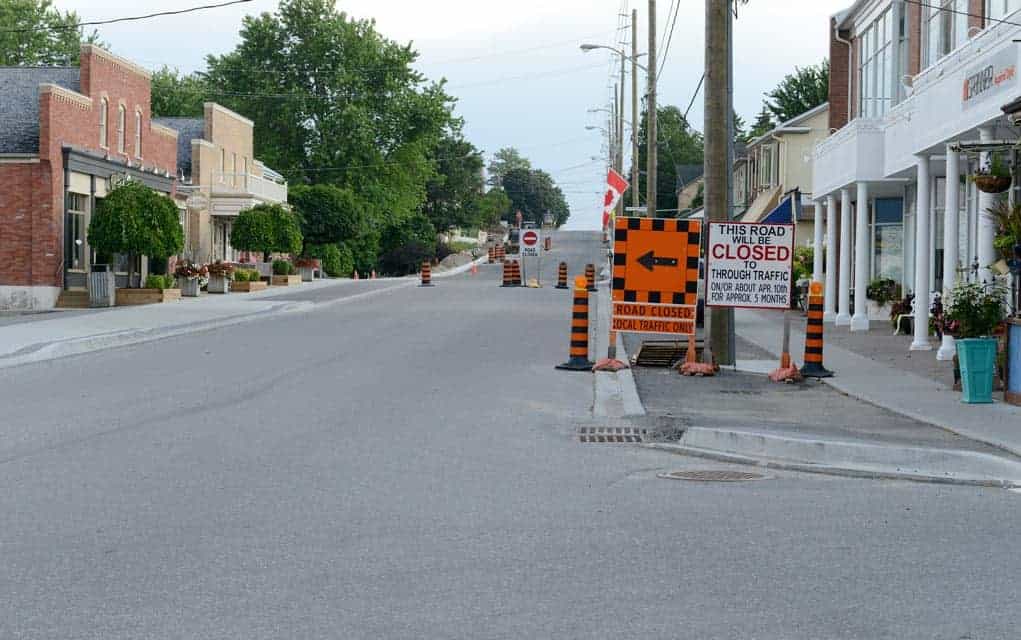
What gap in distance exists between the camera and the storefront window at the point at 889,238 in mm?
32469

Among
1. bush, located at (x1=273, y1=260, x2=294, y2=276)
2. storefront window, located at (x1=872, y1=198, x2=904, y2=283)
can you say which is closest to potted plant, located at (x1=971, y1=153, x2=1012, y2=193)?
storefront window, located at (x1=872, y1=198, x2=904, y2=283)

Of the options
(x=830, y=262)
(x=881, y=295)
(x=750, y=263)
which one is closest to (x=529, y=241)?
(x=830, y=262)

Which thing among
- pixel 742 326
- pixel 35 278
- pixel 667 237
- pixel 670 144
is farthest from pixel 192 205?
pixel 670 144

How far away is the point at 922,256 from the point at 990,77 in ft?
16.4

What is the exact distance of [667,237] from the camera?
58.4 feet

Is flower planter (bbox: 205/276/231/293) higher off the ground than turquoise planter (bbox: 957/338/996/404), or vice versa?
flower planter (bbox: 205/276/231/293)

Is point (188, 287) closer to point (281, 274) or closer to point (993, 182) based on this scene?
point (281, 274)

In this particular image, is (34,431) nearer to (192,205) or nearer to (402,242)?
(192,205)

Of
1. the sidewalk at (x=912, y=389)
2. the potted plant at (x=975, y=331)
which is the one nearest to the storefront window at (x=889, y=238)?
the sidewalk at (x=912, y=389)

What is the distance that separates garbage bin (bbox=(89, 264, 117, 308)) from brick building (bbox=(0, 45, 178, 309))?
716 mm

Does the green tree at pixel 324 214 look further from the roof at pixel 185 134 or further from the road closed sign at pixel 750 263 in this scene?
the road closed sign at pixel 750 263

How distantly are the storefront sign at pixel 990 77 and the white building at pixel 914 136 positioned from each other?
0.07ft

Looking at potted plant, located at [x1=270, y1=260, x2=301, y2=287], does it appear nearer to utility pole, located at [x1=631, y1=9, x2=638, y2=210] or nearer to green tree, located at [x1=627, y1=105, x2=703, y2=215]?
utility pole, located at [x1=631, y1=9, x2=638, y2=210]

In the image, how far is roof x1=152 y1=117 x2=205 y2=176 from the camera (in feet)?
198
